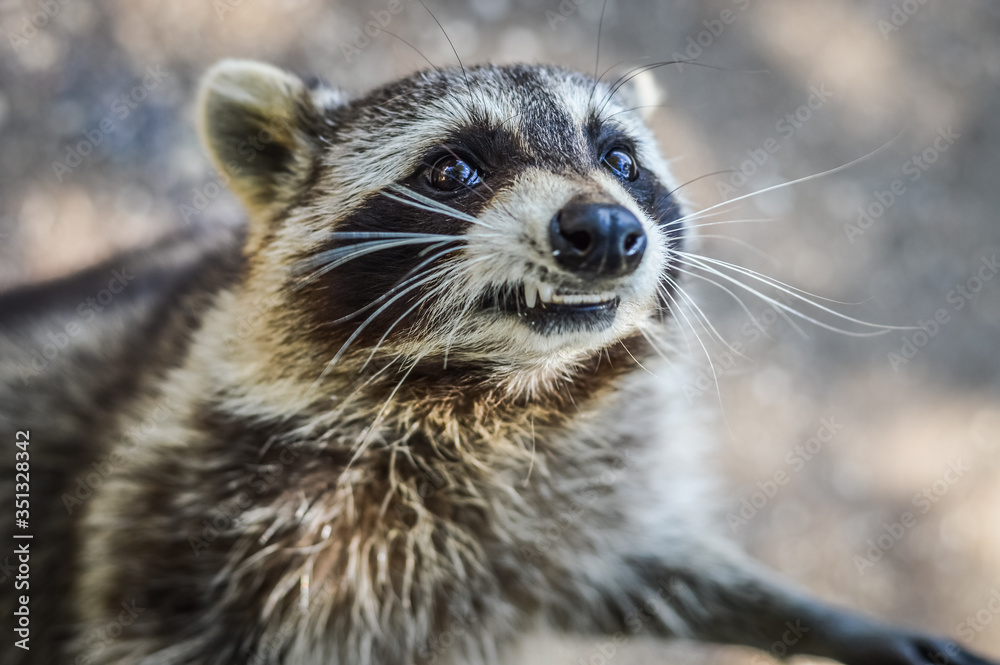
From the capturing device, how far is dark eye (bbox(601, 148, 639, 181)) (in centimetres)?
245

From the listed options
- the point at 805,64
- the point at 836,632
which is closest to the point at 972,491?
the point at 836,632

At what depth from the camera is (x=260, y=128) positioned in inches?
100

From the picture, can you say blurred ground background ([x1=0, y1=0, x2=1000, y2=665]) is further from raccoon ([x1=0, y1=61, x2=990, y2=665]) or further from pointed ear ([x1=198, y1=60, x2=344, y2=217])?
pointed ear ([x1=198, y1=60, x2=344, y2=217])

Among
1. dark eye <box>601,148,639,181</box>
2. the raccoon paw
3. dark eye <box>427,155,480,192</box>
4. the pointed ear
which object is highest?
dark eye <box>601,148,639,181</box>

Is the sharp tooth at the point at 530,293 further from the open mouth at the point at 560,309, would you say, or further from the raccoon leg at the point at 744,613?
the raccoon leg at the point at 744,613

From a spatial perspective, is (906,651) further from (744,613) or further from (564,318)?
(564,318)

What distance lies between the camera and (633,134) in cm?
258

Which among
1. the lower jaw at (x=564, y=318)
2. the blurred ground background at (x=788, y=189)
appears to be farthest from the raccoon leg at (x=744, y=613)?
the lower jaw at (x=564, y=318)

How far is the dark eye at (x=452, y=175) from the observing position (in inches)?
88.3

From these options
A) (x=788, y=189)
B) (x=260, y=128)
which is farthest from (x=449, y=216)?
(x=788, y=189)

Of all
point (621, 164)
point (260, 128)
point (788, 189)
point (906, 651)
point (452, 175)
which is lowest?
point (906, 651)

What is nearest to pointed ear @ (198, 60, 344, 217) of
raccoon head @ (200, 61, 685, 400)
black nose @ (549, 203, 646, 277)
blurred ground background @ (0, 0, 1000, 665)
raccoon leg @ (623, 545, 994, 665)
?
raccoon head @ (200, 61, 685, 400)

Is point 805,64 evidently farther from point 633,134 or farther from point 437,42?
point 633,134

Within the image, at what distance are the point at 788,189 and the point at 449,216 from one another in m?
2.96
